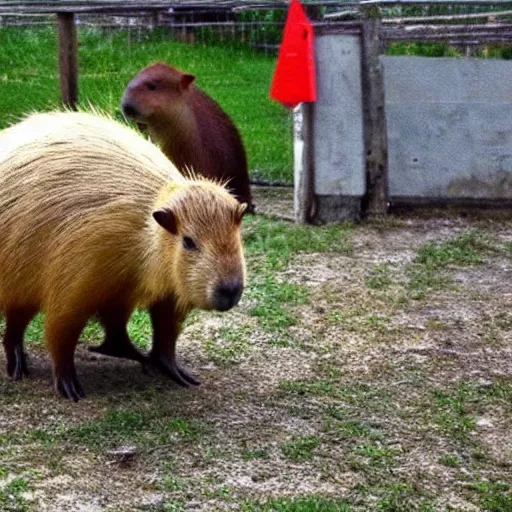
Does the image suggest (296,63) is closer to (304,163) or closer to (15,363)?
(304,163)

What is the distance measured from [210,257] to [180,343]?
1.16m

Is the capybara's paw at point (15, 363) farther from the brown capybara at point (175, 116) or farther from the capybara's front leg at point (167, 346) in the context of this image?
the brown capybara at point (175, 116)

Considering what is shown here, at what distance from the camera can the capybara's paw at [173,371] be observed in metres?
4.74

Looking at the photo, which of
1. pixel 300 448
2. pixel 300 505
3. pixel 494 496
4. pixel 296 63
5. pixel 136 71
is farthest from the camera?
pixel 136 71

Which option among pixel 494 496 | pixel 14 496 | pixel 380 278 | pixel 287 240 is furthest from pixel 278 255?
pixel 14 496

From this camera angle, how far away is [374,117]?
24.6ft

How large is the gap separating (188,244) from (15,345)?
104 centimetres

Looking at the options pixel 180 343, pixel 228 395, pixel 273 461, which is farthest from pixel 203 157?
pixel 273 461

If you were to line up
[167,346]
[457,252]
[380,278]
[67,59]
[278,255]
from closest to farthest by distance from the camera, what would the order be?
[167,346] < [380,278] < [278,255] < [457,252] < [67,59]

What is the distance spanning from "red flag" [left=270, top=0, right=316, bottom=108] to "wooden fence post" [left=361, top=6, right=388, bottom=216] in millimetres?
398

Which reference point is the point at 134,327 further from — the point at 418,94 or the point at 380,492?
the point at 418,94

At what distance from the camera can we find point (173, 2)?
738 cm

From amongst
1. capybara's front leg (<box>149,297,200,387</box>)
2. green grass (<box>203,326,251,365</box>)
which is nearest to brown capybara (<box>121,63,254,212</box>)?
green grass (<box>203,326,251,365</box>)

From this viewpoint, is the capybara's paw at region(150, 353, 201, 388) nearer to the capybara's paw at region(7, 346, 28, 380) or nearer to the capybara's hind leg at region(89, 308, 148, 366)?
the capybara's hind leg at region(89, 308, 148, 366)
